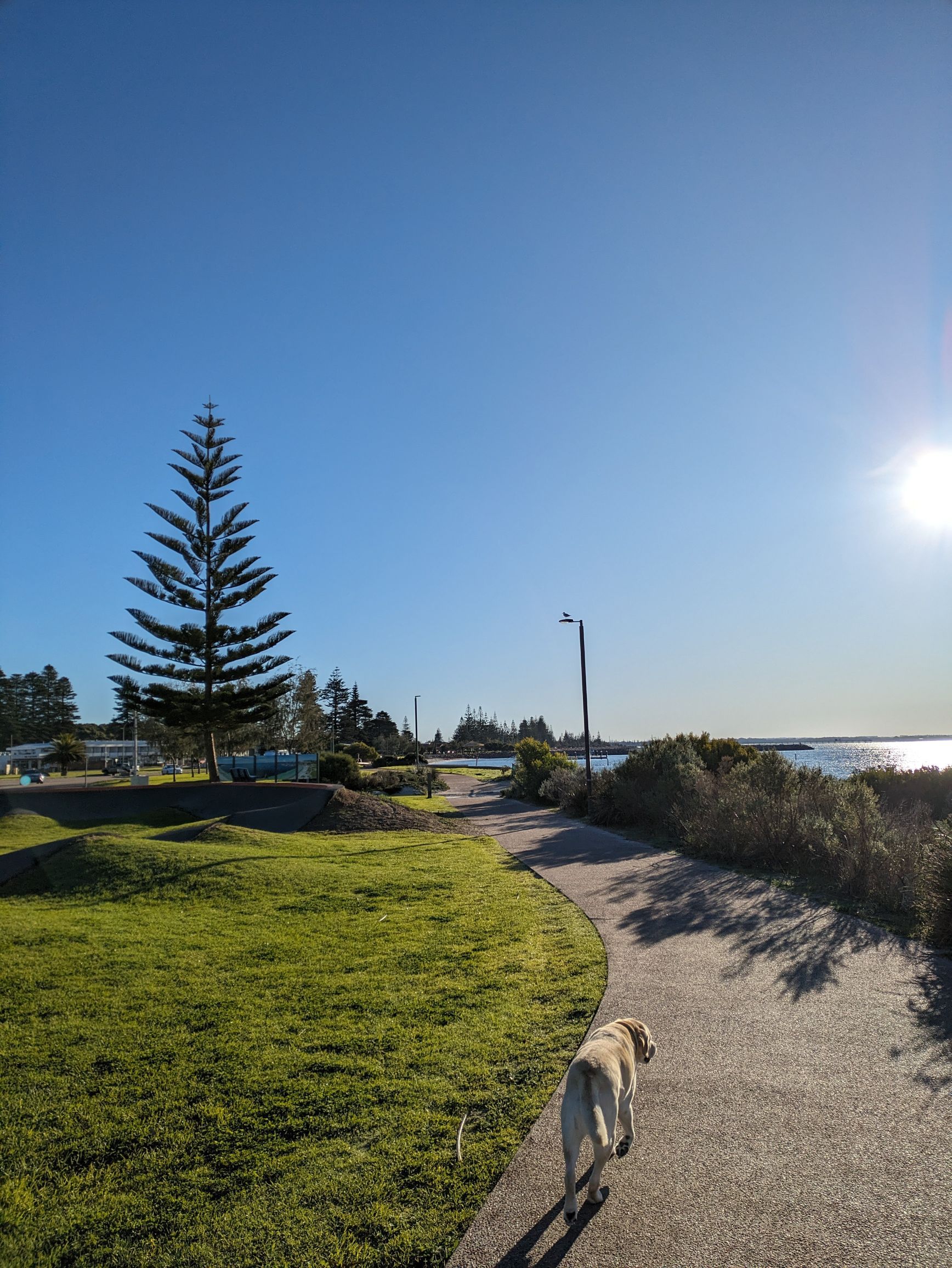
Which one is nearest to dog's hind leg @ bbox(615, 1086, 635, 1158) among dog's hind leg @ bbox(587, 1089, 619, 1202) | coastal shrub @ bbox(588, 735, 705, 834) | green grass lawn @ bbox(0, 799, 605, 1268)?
dog's hind leg @ bbox(587, 1089, 619, 1202)

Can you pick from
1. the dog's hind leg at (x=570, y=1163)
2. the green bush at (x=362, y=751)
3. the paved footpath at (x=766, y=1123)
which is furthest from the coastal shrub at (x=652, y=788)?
the green bush at (x=362, y=751)

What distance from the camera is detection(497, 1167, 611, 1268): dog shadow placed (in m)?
2.27

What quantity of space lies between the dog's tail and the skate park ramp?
42.2ft

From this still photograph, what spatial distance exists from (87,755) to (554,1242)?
183ft

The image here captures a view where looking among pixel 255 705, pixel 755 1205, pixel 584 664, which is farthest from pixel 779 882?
pixel 255 705

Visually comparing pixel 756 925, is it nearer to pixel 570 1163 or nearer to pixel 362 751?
pixel 570 1163

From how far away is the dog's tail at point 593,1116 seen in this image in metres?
2.46

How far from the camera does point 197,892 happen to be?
801cm

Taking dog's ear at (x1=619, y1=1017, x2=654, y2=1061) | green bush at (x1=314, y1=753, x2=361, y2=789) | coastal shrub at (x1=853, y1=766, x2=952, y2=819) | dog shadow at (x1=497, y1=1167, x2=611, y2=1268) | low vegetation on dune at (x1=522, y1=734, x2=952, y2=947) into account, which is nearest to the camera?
dog shadow at (x1=497, y1=1167, x2=611, y2=1268)

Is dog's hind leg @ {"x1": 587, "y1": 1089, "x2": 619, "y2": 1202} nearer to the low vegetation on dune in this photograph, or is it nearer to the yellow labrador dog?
the yellow labrador dog

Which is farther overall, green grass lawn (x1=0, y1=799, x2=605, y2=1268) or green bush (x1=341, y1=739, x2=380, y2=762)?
green bush (x1=341, y1=739, x2=380, y2=762)

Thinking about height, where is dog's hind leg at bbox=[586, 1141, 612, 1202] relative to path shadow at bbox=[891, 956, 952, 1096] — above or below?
above

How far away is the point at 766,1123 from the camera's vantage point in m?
3.05

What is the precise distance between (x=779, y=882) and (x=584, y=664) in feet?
35.0
